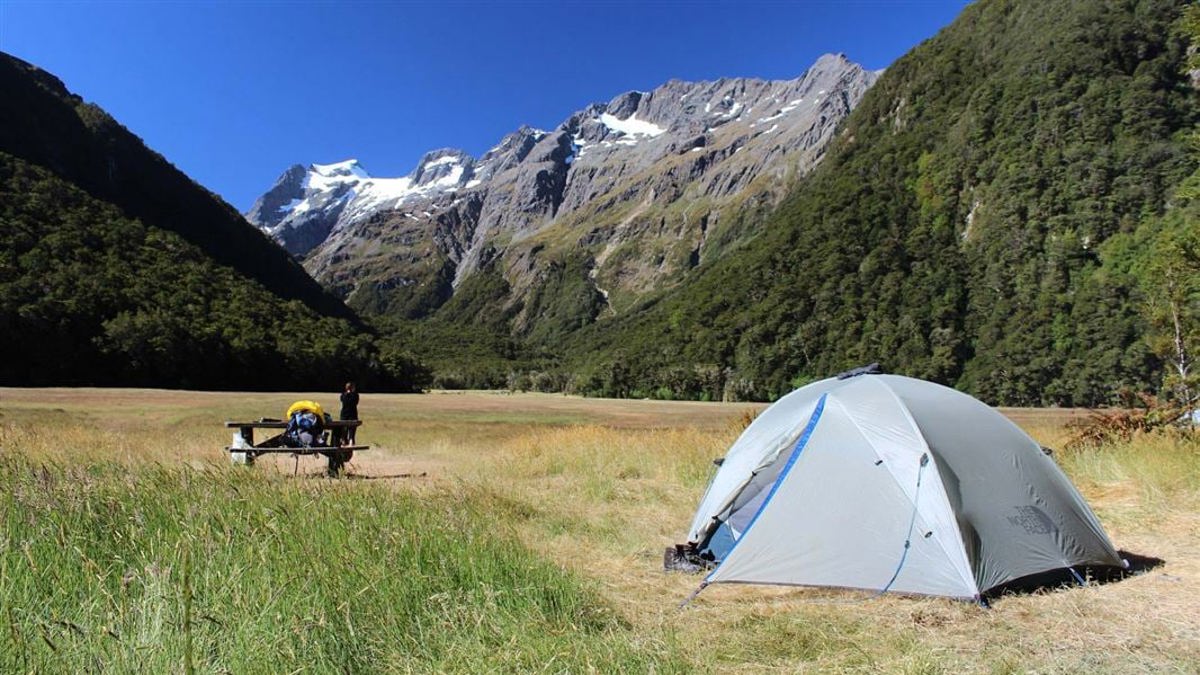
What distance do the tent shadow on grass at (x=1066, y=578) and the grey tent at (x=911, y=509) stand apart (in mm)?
94

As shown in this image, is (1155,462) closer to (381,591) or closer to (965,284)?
(381,591)

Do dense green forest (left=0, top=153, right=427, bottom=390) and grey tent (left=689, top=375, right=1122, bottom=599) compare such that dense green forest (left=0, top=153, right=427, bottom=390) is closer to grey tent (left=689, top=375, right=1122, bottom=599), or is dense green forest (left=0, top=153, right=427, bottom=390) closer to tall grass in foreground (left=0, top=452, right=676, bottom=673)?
tall grass in foreground (left=0, top=452, right=676, bottom=673)

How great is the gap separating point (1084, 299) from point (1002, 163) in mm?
42026

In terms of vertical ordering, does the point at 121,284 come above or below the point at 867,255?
below

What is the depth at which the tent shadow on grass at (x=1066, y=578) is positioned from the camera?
5918 millimetres

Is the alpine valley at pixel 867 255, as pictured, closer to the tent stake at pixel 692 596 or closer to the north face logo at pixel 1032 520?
the north face logo at pixel 1032 520

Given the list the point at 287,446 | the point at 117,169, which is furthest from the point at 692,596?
the point at 117,169

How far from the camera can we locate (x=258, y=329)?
89.1 m

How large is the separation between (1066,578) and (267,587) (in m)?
7.07

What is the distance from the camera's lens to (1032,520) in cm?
638

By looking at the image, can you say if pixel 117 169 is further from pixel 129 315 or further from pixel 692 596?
pixel 692 596

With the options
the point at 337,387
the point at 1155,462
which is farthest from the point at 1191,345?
the point at 337,387

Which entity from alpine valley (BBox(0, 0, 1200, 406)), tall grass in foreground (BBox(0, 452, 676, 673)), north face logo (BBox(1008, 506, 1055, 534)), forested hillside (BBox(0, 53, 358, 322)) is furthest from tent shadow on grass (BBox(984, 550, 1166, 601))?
forested hillside (BBox(0, 53, 358, 322))

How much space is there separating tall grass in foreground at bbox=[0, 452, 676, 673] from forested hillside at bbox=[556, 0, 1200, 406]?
98.0 meters
